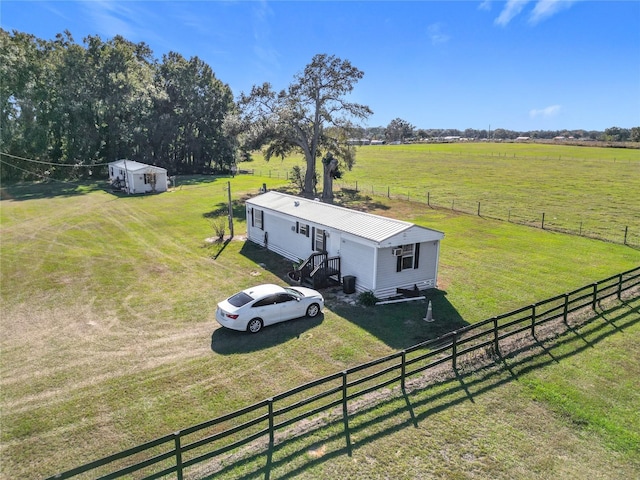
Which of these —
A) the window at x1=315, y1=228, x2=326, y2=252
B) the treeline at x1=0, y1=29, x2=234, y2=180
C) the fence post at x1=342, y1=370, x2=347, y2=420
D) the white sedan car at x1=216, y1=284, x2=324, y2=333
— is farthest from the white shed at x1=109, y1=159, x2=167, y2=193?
the fence post at x1=342, y1=370, x2=347, y2=420

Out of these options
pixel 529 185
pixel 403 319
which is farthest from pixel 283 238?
pixel 529 185

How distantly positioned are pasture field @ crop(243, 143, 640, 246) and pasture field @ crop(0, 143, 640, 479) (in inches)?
333

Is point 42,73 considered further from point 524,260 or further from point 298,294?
point 524,260

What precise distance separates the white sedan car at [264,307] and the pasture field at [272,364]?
0.42 metres

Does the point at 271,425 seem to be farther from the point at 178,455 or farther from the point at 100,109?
the point at 100,109

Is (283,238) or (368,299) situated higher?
(283,238)

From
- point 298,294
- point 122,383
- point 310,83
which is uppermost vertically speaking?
point 310,83

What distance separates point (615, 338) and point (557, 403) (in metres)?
5.09

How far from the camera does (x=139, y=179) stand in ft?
147

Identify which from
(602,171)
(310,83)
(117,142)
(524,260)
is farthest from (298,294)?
(602,171)

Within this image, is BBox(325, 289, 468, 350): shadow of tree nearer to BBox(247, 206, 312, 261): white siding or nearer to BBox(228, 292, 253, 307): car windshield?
BBox(228, 292, 253, 307): car windshield

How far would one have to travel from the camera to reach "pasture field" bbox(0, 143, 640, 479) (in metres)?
8.46

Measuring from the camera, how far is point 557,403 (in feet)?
32.9

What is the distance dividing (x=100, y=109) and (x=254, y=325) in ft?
168
